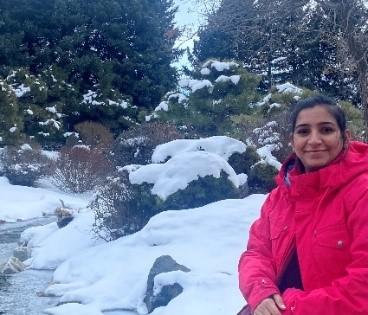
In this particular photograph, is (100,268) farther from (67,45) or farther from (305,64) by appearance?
(67,45)

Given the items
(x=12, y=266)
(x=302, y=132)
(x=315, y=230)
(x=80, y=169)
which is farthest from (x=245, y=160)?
(x=80, y=169)

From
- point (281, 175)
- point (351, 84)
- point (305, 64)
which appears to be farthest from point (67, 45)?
point (281, 175)

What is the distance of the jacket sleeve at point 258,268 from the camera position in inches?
76.0

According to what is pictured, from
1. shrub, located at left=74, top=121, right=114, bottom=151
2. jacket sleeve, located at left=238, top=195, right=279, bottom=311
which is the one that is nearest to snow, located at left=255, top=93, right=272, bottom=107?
shrub, located at left=74, top=121, right=114, bottom=151

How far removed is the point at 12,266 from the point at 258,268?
586cm

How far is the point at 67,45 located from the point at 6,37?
90.9 inches

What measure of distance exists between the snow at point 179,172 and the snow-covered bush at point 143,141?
11.9 feet

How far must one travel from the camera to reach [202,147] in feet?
28.6

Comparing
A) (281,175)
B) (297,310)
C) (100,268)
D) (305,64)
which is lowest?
(100,268)

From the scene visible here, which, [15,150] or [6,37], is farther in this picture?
[6,37]

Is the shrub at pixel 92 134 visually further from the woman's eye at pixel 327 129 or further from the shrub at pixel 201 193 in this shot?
the woman's eye at pixel 327 129

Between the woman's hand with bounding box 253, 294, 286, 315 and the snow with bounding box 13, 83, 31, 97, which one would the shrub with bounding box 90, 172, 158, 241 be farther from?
the snow with bounding box 13, 83, 31, 97

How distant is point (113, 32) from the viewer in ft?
80.7

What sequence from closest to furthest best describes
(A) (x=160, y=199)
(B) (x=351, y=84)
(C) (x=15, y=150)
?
1. (A) (x=160, y=199)
2. (C) (x=15, y=150)
3. (B) (x=351, y=84)
